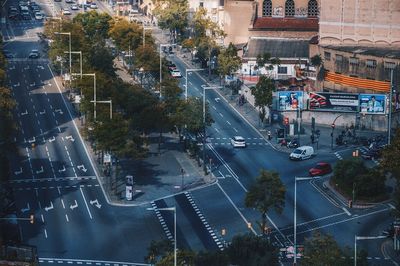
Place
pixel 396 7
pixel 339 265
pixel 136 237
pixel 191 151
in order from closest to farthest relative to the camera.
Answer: pixel 339 265 < pixel 136 237 < pixel 191 151 < pixel 396 7

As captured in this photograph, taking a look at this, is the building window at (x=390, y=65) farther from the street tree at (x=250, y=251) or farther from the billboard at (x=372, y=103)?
the street tree at (x=250, y=251)

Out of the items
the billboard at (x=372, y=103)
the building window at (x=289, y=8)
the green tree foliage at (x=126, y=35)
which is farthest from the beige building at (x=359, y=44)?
the green tree foliage at (x=126, y=35)

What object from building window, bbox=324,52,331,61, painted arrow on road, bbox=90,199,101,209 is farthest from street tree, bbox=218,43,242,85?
painted arrow on road, bbox=90,199,101,209

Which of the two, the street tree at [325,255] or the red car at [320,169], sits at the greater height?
the street tree at [325,255]

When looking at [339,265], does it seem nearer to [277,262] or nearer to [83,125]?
[277,262]

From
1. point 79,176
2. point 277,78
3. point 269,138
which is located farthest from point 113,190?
point 277,78

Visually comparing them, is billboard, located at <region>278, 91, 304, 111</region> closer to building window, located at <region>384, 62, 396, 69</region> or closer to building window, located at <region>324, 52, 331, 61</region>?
building window, located at <region>384, 62, 396, 69</region>
